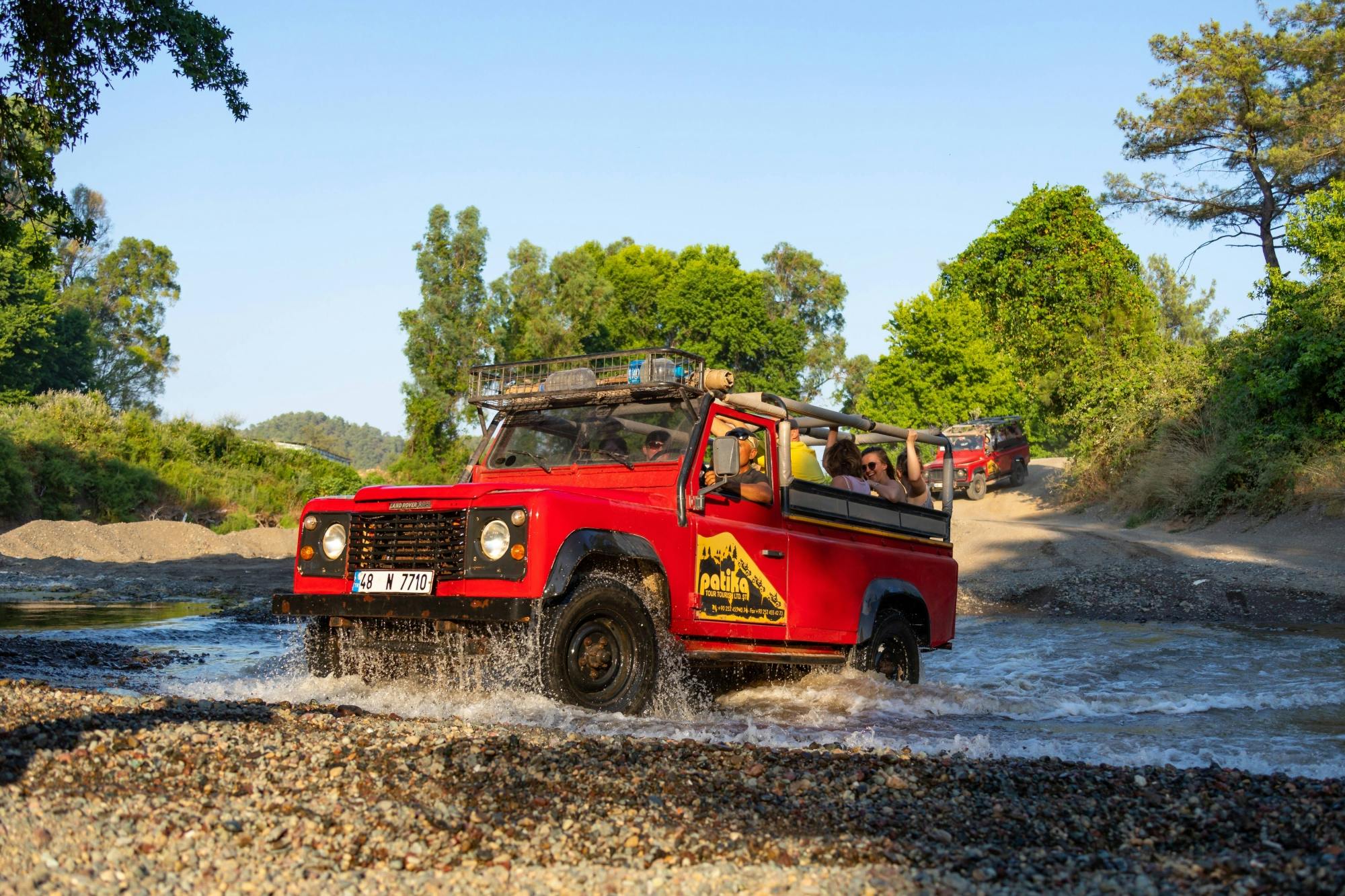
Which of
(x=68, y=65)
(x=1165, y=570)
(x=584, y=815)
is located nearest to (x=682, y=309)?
(x=1165, y=570)

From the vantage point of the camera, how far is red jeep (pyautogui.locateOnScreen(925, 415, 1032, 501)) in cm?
3488

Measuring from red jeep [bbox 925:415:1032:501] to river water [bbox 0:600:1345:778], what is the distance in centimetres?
2068

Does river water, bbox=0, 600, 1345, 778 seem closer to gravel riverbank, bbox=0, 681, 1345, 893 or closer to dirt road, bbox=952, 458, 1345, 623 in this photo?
gravel riverbank, bbox=0, 681, 1345, 893

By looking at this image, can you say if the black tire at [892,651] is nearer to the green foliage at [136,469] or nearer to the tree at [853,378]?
the green foliage at [136,469]

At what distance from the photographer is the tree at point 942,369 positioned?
49500mm

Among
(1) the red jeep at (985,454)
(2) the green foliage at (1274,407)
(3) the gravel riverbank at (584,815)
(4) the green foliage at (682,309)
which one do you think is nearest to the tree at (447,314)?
(4) the green foliage at (682,309)

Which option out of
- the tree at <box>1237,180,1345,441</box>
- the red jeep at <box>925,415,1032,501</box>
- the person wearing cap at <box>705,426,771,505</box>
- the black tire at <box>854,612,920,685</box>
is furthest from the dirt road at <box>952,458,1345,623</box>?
the red jeep at <box>925,415,1032,501</box>

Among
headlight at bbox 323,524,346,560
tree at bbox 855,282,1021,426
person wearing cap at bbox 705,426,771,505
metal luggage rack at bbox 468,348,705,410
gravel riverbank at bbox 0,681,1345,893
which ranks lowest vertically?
gravel riverbank at bbox 0,681,1345,893

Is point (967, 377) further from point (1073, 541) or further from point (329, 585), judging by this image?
point (329, 585)

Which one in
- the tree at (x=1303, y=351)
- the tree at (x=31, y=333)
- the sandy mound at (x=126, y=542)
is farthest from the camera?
the tree at (x=31, y=333)

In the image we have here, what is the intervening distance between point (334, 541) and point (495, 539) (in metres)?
1.31

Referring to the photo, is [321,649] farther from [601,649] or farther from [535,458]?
[535,458]

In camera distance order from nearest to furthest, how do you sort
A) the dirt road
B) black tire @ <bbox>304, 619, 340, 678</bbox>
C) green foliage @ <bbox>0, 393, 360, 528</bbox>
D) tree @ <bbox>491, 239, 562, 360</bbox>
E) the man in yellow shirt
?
black tire @ <bbox>304, 619, 340, 678</bbox> < the man in yellow shirt < the dirt road < green foliage @ <bbox>0, 393, 360, 528</bbox> < tree @ <bbox>491, 239, 562, 360</bbox>

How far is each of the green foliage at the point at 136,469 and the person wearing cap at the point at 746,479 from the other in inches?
1052
